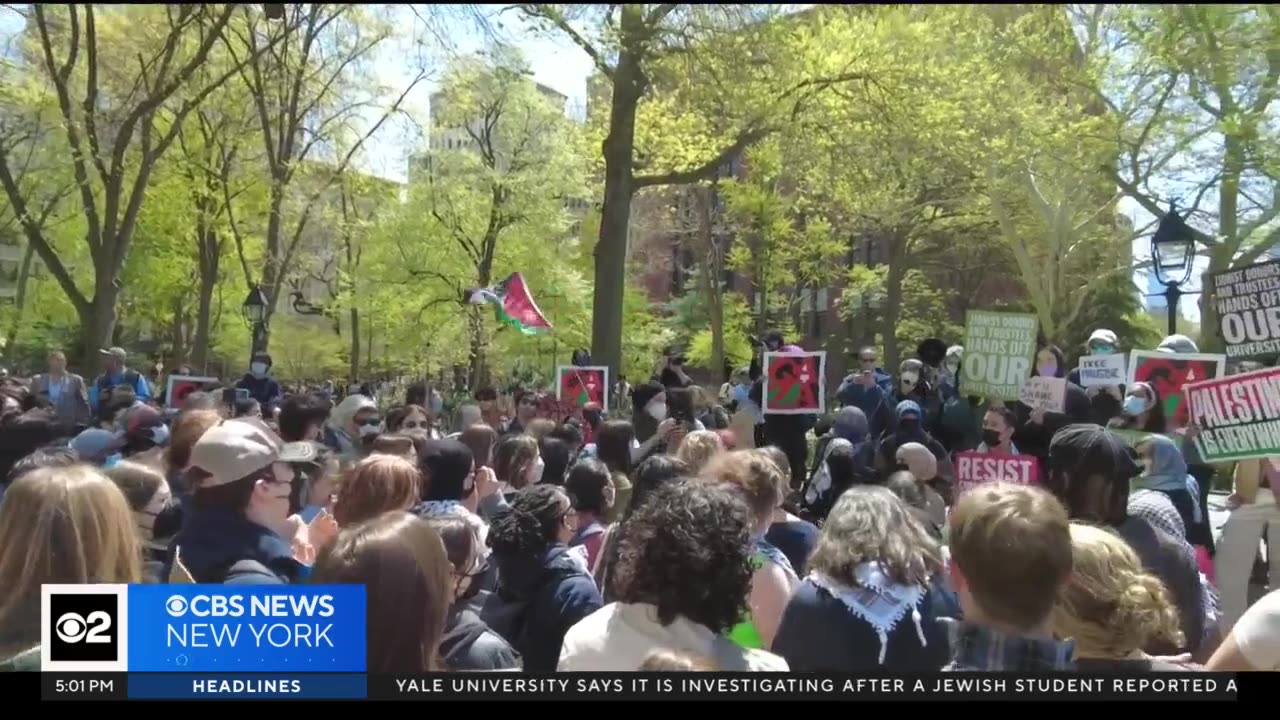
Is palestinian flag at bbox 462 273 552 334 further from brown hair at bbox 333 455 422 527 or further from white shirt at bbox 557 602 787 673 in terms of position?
white shirt at bbox 557 602 787 673

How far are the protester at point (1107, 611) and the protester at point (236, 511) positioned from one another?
2.47m

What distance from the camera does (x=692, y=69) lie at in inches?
557

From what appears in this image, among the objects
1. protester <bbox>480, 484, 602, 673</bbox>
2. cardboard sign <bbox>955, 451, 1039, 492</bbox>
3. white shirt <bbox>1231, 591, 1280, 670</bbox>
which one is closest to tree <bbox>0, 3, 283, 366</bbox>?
cardboard sign <bbox>955, 451, 1039, 492</bbox>

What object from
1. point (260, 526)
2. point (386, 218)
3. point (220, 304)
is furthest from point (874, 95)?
point (220, 304)

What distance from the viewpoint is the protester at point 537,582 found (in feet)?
12.0

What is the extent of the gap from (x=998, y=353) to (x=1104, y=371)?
75 cm

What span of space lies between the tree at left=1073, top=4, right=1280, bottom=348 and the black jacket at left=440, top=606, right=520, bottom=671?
48.0ft

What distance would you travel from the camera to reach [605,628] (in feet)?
10.0

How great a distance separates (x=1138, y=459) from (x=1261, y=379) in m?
0.73

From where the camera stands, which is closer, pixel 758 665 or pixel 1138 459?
pixel 758 665

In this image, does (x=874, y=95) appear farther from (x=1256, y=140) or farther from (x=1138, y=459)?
(x=1138, y=459)

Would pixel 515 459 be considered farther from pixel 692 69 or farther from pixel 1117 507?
pixel 692 69

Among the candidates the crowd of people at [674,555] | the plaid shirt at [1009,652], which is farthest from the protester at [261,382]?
the plaid shirt at [1009,652]

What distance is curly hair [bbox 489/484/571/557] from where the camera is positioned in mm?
3771
